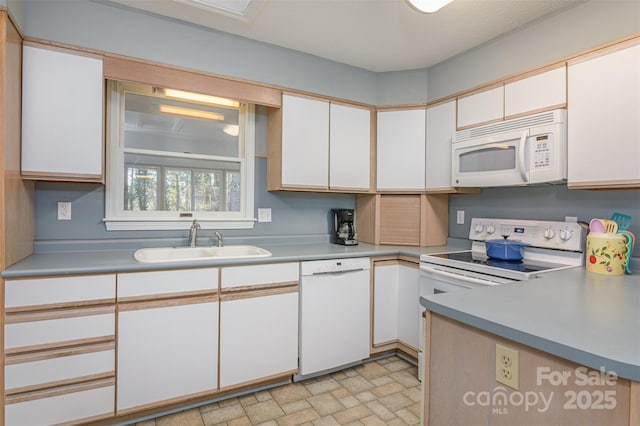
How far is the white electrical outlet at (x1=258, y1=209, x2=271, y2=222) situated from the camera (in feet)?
9.53

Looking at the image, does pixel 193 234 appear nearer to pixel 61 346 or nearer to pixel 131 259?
pixel 131 259

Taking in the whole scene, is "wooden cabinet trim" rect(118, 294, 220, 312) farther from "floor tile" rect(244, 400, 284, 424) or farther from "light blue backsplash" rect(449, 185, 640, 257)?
"light blue backsplash" rect(449, 185, 640, 257)

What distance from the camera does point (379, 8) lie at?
7.05 feet

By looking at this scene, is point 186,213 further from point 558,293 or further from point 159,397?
point 558,293

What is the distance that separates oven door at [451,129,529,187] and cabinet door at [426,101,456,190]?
0.09 m

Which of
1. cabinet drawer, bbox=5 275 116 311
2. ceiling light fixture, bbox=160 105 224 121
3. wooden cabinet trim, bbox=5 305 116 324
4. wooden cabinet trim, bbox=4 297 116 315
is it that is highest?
ceiling light fixture, bbox=160 105 224 121

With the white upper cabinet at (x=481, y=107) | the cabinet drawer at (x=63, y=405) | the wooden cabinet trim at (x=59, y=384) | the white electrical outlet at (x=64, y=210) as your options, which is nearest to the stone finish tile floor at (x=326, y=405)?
the cabinet drawer at (x=63, y=405)

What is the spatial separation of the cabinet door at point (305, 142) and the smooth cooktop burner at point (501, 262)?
1123mm

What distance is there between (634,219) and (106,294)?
117 inches

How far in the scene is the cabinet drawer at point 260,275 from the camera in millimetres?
2141

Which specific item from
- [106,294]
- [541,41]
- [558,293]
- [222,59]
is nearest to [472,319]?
[558,293]

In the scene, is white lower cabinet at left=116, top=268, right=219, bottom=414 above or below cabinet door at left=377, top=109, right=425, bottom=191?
below

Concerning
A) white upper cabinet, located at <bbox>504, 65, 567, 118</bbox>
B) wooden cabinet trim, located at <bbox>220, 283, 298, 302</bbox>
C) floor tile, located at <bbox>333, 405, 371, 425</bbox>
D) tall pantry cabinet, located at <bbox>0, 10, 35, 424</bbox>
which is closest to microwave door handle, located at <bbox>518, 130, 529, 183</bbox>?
white upper cabinet, located at <bbox>504, 65, 567, 118</bbox>

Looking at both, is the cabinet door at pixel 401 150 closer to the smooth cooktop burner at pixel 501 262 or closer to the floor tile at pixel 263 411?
the smooth cooktop burner at pixel 501 262
